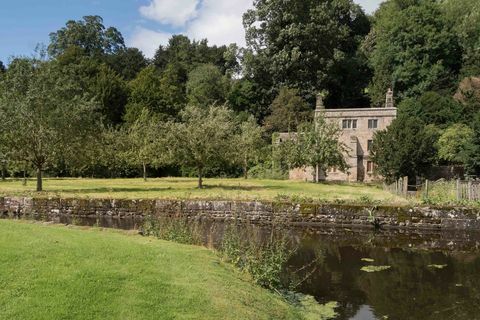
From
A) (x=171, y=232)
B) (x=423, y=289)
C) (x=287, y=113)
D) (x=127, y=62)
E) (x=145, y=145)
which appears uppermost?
(x=127, y=62)

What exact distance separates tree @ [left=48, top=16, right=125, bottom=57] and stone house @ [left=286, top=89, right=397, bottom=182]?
169ft

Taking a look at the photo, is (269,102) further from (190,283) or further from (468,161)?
(190,283)

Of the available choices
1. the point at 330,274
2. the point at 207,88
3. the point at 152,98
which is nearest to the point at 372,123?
the point at 207,88

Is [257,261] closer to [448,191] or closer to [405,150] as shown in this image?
[448,191]

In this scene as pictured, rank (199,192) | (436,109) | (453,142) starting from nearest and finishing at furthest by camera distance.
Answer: (199,192)
(453,142)
(436,109)

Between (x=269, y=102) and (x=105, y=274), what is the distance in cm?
6574

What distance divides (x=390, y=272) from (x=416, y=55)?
2417 inches

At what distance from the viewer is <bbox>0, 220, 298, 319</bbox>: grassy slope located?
25.5 ft

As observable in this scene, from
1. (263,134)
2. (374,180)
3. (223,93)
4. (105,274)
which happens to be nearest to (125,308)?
(105,274)

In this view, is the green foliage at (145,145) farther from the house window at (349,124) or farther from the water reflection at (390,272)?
the house window at (349,124)

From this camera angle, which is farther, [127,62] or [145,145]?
[127,62]

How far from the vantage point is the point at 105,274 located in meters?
8.98

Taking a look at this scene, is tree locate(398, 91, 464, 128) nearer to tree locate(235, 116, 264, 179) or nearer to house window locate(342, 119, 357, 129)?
house window locate(342, 119, 357, 129)

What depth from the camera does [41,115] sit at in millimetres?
32906
